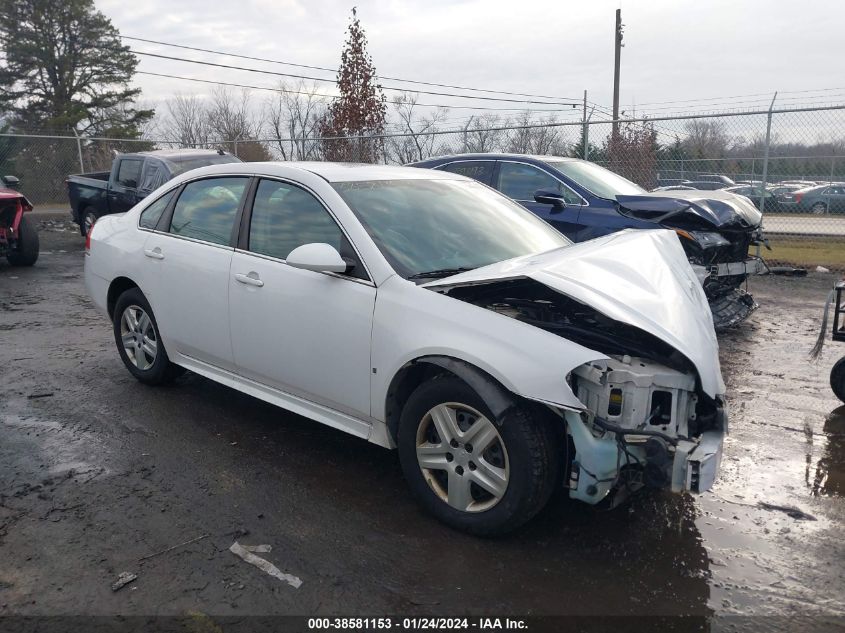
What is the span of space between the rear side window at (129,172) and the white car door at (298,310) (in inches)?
361

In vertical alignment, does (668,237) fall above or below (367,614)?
above

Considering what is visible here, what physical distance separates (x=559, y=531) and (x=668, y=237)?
2.10m

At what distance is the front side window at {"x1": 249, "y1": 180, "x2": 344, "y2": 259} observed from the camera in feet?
12.9

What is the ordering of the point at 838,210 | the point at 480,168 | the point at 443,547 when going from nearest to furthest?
the point at 443,547 → the point at 480,168 → the point at 838,210

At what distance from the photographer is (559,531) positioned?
333cm

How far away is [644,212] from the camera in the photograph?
7410 mm

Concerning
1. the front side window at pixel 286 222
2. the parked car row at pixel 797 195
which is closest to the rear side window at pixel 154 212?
the front side window at pixel 286 222

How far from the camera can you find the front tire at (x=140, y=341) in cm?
511

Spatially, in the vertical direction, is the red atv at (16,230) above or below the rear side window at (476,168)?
below

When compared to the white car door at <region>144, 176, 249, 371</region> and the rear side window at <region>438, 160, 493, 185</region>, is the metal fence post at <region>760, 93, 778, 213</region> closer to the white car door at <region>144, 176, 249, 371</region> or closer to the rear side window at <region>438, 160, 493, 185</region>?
the rear side window at <region>438, 160, 493, 185</region>

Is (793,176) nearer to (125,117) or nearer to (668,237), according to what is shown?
(668,237)

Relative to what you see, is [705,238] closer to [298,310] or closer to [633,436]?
[633,436]

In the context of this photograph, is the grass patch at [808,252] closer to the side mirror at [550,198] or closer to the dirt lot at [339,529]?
the side mirror at [550,198]

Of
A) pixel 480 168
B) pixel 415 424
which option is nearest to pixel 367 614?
pixel 415 424
